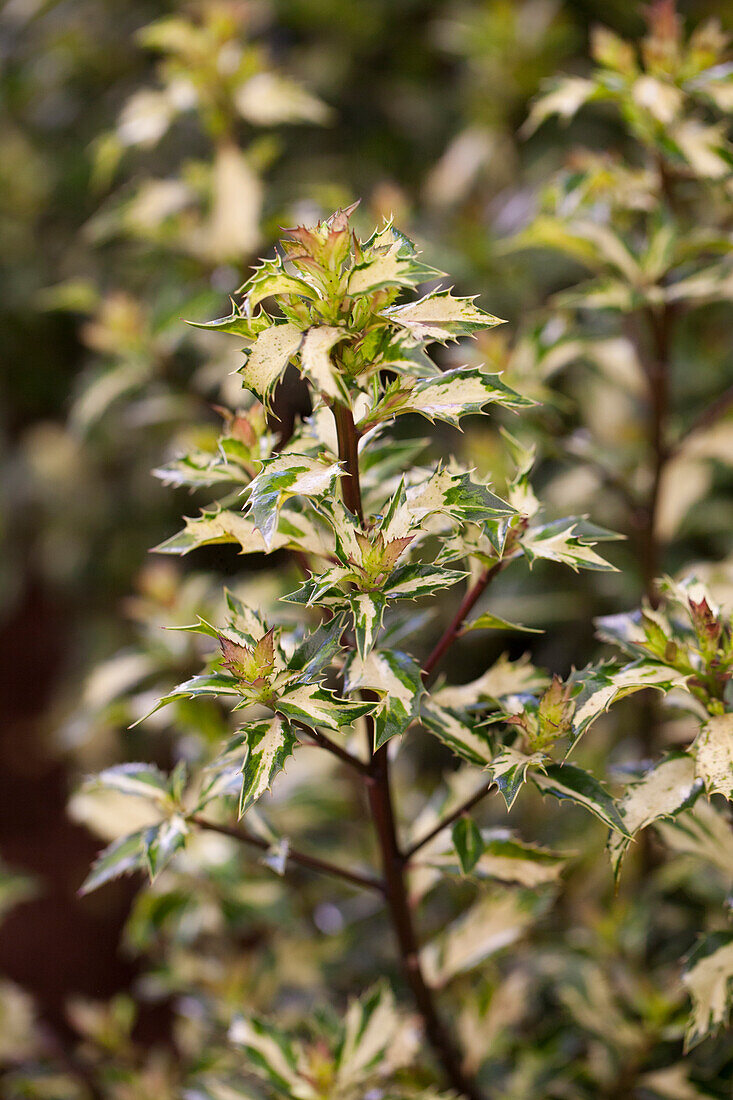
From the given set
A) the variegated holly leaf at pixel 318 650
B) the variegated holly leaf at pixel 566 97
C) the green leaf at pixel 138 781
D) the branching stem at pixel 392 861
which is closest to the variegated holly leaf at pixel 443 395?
the branching stem at pixel 392 861

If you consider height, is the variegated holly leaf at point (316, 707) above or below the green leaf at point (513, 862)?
above

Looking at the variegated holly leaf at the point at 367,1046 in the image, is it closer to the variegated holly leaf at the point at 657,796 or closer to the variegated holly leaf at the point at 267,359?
the variegated holly leaf at the point at 657,796

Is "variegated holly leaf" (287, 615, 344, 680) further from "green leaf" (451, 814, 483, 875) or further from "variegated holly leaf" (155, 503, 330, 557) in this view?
"green leaf" (451, 814, 483, 875)

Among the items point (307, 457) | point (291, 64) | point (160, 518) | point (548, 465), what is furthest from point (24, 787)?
point (307, 457)

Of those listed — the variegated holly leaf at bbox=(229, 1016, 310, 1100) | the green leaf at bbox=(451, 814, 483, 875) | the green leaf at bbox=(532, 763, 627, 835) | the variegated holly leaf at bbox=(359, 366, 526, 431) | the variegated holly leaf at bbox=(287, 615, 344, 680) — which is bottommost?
the variegated holly leaf at bbox=(229, 1016, 310, 1100)

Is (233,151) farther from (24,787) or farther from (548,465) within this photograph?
(24,787)

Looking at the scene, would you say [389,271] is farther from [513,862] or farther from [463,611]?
[513,862]

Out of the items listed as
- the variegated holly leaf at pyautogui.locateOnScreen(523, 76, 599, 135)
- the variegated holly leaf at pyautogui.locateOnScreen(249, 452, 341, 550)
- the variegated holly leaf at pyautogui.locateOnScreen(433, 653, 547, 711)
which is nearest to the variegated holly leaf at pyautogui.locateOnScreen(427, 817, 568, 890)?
the variegated holly leaf at pyautogui.locateOnScreen(433, 653, 547, 711)
